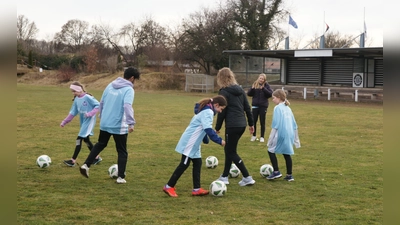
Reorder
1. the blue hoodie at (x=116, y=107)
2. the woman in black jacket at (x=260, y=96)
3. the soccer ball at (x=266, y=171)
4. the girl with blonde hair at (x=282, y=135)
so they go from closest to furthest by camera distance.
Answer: the blue hoodie at (x=116, y=107), the girl with blonde hair at (x=282, y=135), the soccer ball at (x=266, y=171), the woman in black jacket at (x=260, y=96)

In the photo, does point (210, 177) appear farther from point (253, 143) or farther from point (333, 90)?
point (333, 90)

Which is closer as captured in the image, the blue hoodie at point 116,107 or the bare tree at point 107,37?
the blue hoodie at point 116,107

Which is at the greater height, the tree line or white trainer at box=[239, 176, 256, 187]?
the tree line

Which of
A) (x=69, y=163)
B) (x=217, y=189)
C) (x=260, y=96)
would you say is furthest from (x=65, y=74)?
(x=217, y=189)

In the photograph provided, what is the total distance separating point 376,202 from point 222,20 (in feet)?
144

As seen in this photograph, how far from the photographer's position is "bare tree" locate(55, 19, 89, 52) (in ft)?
209

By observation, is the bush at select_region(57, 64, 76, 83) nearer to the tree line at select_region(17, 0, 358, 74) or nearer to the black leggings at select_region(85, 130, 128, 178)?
the tree line at select_region(17, 0, 358, 74)

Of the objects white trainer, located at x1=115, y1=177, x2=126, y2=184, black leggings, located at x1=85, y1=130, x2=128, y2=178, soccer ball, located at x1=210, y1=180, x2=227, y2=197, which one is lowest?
white trainer, located at x1=115, y1=177, x2=126, y2=184

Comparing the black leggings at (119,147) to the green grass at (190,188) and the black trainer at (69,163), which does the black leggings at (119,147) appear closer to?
the green grass at (190,188)

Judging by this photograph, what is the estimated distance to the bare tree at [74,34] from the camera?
6381 centimetres

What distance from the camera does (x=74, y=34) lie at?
6512 centimetres

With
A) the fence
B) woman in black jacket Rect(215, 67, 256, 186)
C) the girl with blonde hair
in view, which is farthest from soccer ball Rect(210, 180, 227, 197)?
the fence

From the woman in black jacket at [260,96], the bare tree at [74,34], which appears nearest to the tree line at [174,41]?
the bare tree at [74,34]

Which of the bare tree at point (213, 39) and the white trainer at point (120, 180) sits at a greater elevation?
the bare tree at point (213, 39)
